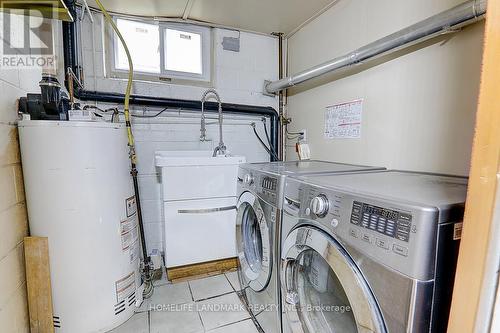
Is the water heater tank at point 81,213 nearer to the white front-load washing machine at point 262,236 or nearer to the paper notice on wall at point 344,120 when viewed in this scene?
the white front-load washing machine at point 262,236

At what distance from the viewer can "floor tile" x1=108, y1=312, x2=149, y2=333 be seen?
1376 mm

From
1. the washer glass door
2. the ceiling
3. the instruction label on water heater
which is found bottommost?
the instruction label on water heater

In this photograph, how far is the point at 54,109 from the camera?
3.98ft

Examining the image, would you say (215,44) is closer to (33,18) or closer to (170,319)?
(33,18)

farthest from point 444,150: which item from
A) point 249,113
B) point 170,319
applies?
point 170,319

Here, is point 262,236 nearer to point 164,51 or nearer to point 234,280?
point 234,280

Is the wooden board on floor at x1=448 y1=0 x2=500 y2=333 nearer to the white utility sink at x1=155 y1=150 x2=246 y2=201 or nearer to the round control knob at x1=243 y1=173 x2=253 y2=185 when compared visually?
the round control knob at x1=243 y1=173 x2=253 y2=185

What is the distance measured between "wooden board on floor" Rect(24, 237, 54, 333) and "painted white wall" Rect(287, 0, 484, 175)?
1.81 m

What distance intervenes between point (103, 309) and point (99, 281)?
0.17 meters

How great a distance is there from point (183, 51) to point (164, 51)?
17 cm

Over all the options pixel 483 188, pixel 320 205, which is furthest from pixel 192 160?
pixel 483 188

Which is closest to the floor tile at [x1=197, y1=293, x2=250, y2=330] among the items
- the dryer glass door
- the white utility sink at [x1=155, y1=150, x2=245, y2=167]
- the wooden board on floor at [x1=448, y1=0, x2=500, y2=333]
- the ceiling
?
the dryer glass door

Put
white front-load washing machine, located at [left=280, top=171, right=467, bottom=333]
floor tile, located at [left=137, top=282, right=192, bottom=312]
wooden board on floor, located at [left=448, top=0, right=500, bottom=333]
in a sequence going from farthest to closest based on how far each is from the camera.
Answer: floor tile, located at [left=137, top=282, right=192, bottom=312] → white front-load washing machine, located at [left=280, top=171, right=467, bottom=333] → wooden board on floor, located at [left=448, top=0, right=500, bottom=333]

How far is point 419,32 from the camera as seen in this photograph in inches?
44.1
